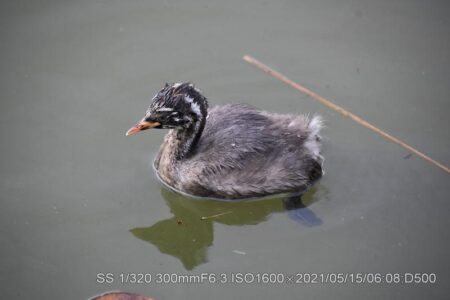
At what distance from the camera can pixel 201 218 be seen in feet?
20.3

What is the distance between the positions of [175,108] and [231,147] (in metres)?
0.63

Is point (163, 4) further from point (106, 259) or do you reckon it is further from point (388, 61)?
point (106, 259)

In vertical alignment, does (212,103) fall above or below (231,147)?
below

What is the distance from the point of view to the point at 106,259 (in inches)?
229

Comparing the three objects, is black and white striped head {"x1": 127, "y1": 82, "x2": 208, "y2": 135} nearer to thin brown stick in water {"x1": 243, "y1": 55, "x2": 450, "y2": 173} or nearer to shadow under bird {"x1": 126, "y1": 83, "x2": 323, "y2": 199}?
shadow under bird {"x1": 126, "y1": 83, "x2": 323, "y2": 199}

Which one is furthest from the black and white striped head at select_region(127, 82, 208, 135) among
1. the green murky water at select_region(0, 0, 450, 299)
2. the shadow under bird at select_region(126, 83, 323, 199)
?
the green murky water at select_region(0, 0, 450, 299)

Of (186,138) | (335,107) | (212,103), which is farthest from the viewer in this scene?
(212,103)

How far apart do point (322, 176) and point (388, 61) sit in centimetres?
210

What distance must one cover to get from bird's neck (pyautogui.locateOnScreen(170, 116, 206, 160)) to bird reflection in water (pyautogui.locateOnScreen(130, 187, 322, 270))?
455 millimetres

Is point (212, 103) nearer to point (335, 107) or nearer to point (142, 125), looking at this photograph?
point (335, 107)

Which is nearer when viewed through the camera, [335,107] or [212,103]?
→ [335,107]

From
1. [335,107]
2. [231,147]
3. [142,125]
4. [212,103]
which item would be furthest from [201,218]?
[335,107]

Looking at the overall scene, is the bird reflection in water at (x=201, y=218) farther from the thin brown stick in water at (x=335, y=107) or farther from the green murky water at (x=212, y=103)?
the thin brown stick in water at (x=335, y=107)

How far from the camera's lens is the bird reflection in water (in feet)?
19.6
